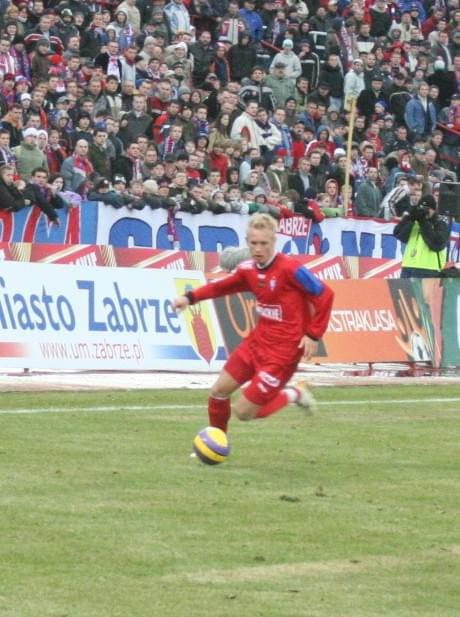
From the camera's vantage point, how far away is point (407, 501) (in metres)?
11.2

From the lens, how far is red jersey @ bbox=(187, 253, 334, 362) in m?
12.4

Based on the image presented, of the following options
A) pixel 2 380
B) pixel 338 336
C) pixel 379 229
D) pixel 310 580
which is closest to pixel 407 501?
pixel 310 580

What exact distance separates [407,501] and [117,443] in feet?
11.5

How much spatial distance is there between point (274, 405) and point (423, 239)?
12.1 meters

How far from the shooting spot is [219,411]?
1259cm

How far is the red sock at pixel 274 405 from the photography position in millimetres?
12602

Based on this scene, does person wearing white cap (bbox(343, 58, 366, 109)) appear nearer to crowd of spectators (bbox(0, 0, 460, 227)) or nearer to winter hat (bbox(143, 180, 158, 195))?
crowd of spectators (bbox(0, 0, 460, 227))

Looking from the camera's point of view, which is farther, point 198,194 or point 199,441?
point 198,194

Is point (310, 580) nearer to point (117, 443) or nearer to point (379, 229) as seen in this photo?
point (117, 443)

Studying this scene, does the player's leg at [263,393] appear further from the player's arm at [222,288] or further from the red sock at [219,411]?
the player's arm at [222,288]

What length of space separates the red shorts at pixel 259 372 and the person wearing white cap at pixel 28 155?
12148mm

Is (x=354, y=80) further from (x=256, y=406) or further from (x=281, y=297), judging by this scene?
(x=256, y=406)

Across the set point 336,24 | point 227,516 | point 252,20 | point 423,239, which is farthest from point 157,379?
point 336,24

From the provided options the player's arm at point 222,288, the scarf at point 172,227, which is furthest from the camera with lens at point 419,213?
the player's arm at point 222,288
